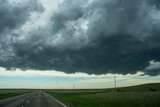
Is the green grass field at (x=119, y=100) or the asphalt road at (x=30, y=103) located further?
the asphalt road at (x=30, y=103)

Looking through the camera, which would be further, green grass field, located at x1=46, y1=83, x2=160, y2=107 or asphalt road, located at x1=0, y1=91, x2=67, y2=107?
asphalt road, located at x1=0, y1=91, x2=67, y2=107

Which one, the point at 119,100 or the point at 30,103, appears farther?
the point at 119,100

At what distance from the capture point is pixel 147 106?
24.0 m

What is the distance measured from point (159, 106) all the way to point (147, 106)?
3.33 ft

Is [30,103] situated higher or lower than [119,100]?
lower

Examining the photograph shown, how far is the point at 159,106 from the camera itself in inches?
929
